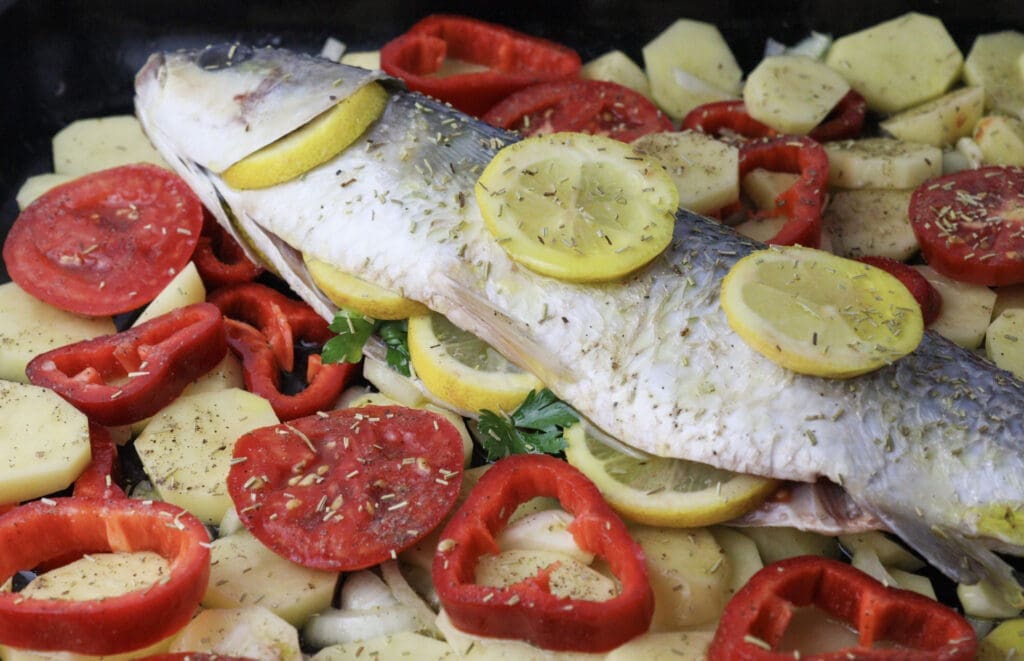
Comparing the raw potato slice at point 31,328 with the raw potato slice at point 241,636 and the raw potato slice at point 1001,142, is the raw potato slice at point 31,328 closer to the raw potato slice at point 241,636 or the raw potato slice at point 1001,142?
the raw potato slice at point 241,636

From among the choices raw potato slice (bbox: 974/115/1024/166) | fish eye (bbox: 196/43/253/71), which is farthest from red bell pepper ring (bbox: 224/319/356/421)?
raw potato slice (bbox: 974/115/1024/166)

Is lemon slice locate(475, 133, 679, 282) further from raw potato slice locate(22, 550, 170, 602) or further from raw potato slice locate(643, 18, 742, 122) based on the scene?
raw potato slice locate(643, 18, 742, 122)

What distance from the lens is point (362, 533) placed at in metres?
3.09

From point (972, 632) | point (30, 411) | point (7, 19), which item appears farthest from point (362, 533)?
point (7, 19)

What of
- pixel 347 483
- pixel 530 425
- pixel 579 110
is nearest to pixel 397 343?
pixel 530 425

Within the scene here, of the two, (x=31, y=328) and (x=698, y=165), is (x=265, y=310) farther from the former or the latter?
(x=698, y=165)

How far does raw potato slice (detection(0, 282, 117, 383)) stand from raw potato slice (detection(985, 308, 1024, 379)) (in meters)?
2.98

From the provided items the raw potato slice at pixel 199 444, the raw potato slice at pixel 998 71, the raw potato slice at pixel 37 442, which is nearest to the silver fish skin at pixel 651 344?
the raw potato slice at pixel 199 444

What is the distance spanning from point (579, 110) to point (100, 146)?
2.03 m

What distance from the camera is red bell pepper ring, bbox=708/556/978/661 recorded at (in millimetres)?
2775

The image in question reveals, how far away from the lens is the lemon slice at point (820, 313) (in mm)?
2953

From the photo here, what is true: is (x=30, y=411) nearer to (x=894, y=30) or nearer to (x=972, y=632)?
(x=972, y=632)

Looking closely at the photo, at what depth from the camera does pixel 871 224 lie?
4398mm

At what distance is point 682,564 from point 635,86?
2680 mm
